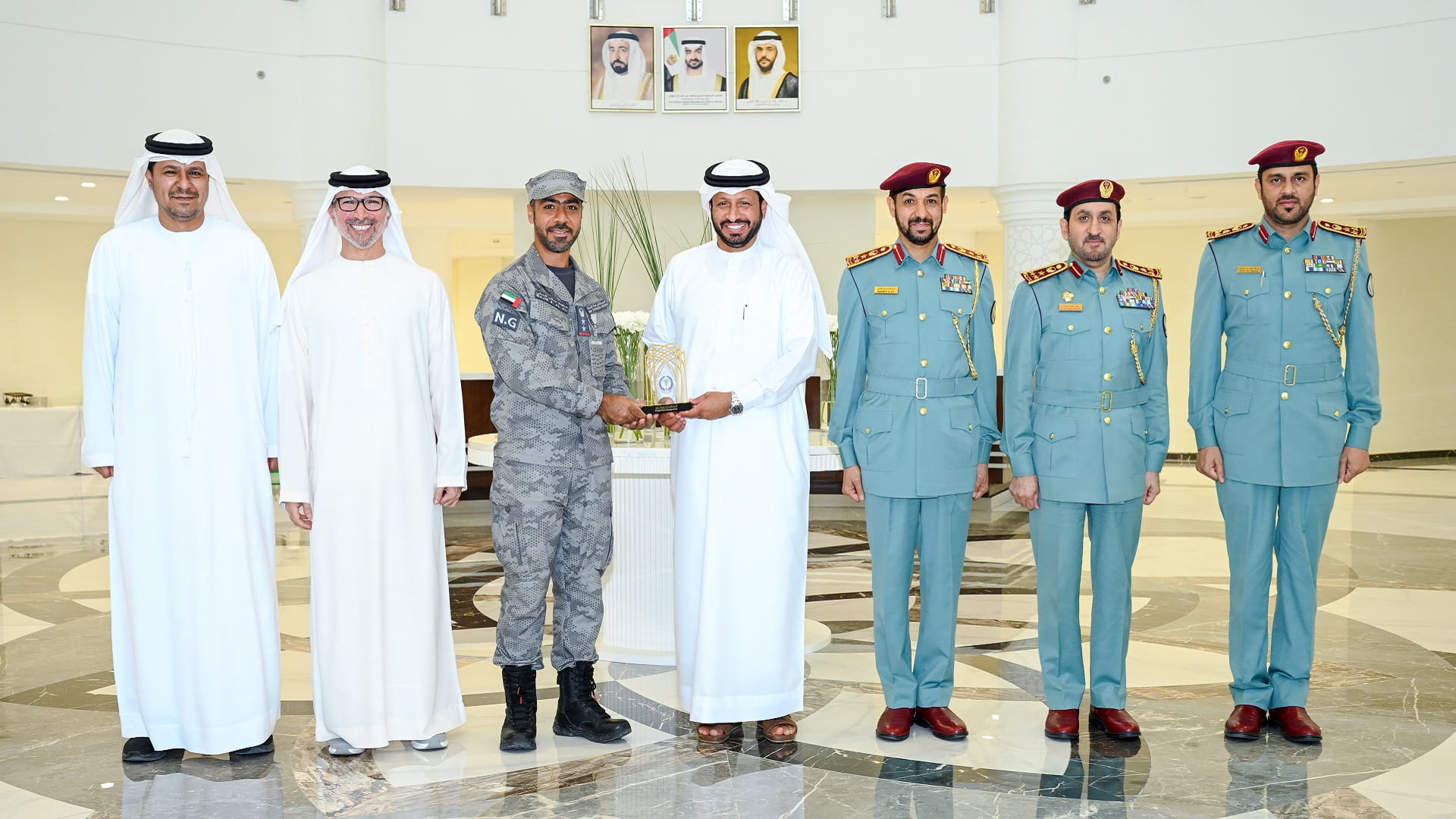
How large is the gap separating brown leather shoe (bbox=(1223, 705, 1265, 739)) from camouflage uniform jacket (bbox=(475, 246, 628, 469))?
2.40 meters

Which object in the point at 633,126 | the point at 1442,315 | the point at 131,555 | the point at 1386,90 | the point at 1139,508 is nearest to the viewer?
the point at 131,555

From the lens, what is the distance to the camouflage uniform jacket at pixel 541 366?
4004 mm

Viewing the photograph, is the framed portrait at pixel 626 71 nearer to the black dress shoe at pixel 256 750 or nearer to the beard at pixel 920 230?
the beard at pixel 920 230

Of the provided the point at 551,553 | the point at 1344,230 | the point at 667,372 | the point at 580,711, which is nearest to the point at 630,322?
the point at 667,372

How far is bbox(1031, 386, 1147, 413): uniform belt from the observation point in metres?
4.08

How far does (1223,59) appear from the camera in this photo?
1045 cm

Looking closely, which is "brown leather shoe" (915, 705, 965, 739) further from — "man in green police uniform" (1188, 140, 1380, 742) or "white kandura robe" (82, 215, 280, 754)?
"white kandura robe" (82, 215, 280, 754)

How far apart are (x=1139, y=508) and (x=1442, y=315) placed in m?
13.8

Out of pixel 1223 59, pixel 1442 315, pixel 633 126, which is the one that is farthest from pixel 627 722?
pixel 1442 315

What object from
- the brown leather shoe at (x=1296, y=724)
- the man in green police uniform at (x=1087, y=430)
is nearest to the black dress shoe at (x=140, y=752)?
the man in green police uniform at (x=1087, y=430)

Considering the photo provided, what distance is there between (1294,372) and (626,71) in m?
8.32

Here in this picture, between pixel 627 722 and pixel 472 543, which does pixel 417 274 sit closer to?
pixel 627 722

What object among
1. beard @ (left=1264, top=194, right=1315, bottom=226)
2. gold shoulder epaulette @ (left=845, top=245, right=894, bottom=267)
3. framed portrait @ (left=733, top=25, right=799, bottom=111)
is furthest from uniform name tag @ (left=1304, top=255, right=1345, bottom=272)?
framed portrait @ (left=733, top=25, right=799, bottom=111)

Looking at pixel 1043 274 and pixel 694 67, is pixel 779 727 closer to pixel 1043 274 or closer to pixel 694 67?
pixel 1043 274
